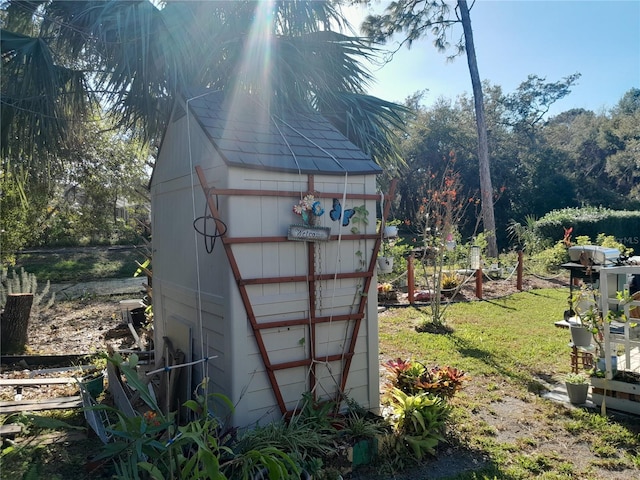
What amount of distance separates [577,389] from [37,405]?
16.0 feet

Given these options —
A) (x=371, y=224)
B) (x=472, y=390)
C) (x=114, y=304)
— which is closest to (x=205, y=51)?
(x=371, y=224)

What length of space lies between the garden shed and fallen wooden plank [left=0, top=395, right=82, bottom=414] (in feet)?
3.46

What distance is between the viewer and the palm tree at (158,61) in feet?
13.0

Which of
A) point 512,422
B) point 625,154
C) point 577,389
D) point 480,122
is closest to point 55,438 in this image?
point 512,422

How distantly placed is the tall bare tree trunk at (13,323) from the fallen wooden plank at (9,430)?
3252 millimetres

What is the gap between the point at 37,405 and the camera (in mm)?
3826

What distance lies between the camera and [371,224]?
3670 millimetres

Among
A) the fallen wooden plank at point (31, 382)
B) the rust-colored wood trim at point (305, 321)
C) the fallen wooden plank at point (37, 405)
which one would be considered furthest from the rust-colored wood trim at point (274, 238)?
the fallen wooden plank at point (31, 382)

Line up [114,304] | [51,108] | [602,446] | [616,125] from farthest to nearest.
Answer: [616,125] → [114,304] → [51,108] → [602,446]

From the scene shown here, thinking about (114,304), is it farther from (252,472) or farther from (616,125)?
(616,125)

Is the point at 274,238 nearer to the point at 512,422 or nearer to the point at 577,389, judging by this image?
the point at 512,422

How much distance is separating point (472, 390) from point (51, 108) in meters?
4.99

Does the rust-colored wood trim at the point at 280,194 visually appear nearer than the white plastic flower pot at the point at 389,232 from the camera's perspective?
Yes

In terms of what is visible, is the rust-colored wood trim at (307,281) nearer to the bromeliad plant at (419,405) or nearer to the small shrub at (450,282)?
the bromeliad plant at (419,405)
